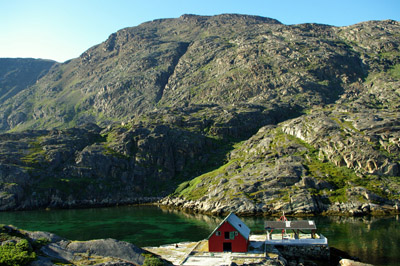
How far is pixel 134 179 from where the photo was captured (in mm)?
162750

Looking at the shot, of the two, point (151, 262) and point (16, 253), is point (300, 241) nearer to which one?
point (151, 262)

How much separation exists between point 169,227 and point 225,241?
3895cm

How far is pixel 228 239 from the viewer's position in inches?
2245

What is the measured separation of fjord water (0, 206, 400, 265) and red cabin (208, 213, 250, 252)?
64.0ft

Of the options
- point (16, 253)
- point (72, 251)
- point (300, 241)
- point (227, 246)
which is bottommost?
point (227, 246)

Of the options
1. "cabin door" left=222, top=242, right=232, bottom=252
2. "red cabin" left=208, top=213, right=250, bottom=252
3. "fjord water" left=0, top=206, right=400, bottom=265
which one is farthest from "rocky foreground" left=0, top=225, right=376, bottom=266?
"fjord water" left=0, top=206, right=400, bottom=265

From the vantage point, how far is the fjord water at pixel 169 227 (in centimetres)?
6429

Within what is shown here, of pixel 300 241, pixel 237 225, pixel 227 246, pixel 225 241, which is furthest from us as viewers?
pixel 300 241

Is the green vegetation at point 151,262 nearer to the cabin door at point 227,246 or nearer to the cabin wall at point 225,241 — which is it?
the cabin wall at point 225,241

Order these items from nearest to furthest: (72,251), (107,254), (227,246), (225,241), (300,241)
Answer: (72,251), (107,254), (225,241), (227,246), (300,241)

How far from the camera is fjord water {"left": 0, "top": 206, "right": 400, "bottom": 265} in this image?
64.3 m

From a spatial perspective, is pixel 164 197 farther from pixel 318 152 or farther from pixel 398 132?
pixel 398 132

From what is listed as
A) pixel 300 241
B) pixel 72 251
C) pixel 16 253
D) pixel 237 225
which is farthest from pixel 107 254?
pixel 300 241

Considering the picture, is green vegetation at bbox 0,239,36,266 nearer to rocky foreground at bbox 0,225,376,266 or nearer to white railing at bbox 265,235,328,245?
rocky foreground at bbox 0,225,376,266
